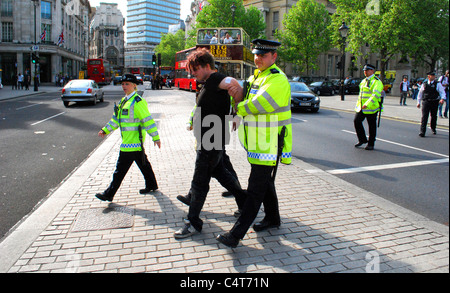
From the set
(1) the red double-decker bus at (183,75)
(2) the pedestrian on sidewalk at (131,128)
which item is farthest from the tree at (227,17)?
(2) the pedestrian on sidewalk at (131,128)

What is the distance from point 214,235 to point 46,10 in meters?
62.4

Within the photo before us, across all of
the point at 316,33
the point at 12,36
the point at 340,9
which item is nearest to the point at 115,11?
the point at 12,36

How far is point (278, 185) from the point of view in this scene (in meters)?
5.66

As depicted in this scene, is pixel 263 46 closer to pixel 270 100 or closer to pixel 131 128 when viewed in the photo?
pixel 270 100

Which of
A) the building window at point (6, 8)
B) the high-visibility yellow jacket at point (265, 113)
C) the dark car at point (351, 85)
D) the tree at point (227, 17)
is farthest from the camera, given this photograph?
the building window at point (6, 8)

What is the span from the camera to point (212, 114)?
370 cm

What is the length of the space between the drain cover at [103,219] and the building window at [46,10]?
60564 millimetres

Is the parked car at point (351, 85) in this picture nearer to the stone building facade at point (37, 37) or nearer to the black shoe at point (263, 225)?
the stone building facade at point (37, 37)

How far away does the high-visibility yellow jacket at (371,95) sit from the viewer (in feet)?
28.4

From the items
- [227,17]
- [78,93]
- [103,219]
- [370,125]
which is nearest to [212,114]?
[103,219]

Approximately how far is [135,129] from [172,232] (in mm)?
1692

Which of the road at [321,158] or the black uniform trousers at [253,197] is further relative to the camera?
the road at [321,158]

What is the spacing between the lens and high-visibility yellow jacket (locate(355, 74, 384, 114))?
8648mm

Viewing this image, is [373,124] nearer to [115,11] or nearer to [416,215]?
[416,215]
